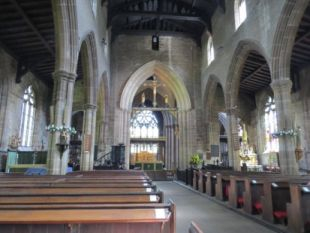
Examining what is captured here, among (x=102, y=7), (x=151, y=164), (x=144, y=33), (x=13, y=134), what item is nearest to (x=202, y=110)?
(x=151, y=164)

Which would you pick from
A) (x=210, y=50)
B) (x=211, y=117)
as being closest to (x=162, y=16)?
(x=210, y=50)

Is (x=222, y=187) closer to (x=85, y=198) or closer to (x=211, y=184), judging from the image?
(x=211, y=184)

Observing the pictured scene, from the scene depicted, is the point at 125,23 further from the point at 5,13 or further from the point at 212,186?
the point at 212,186

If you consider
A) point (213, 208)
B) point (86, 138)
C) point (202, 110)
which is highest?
point (202, 110)

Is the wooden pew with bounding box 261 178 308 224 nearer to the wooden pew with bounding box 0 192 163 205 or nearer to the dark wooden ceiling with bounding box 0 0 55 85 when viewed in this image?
the wooden pew with bounding box 0 192 163 205

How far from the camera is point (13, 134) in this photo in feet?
41.7

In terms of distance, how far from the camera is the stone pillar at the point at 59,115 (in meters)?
7.21

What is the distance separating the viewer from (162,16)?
1579 centimetres

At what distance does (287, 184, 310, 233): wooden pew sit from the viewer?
3.90 metres

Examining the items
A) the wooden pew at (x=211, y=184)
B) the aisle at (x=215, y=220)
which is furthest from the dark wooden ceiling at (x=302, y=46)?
the aisle at (x=215, y=220)

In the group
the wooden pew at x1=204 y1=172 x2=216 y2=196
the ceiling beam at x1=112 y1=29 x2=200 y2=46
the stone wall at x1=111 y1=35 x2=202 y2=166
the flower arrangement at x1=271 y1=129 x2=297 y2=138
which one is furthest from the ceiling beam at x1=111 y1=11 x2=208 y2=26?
the wooden pew at x1=204 y1=172 x2=216 y2=196

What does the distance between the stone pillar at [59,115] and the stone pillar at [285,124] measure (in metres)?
7.14

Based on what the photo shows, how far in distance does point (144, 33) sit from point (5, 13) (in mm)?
9958

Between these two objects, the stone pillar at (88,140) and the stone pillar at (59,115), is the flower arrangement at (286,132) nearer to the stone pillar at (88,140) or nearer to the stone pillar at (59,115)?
the stone pillar at (59,115)
